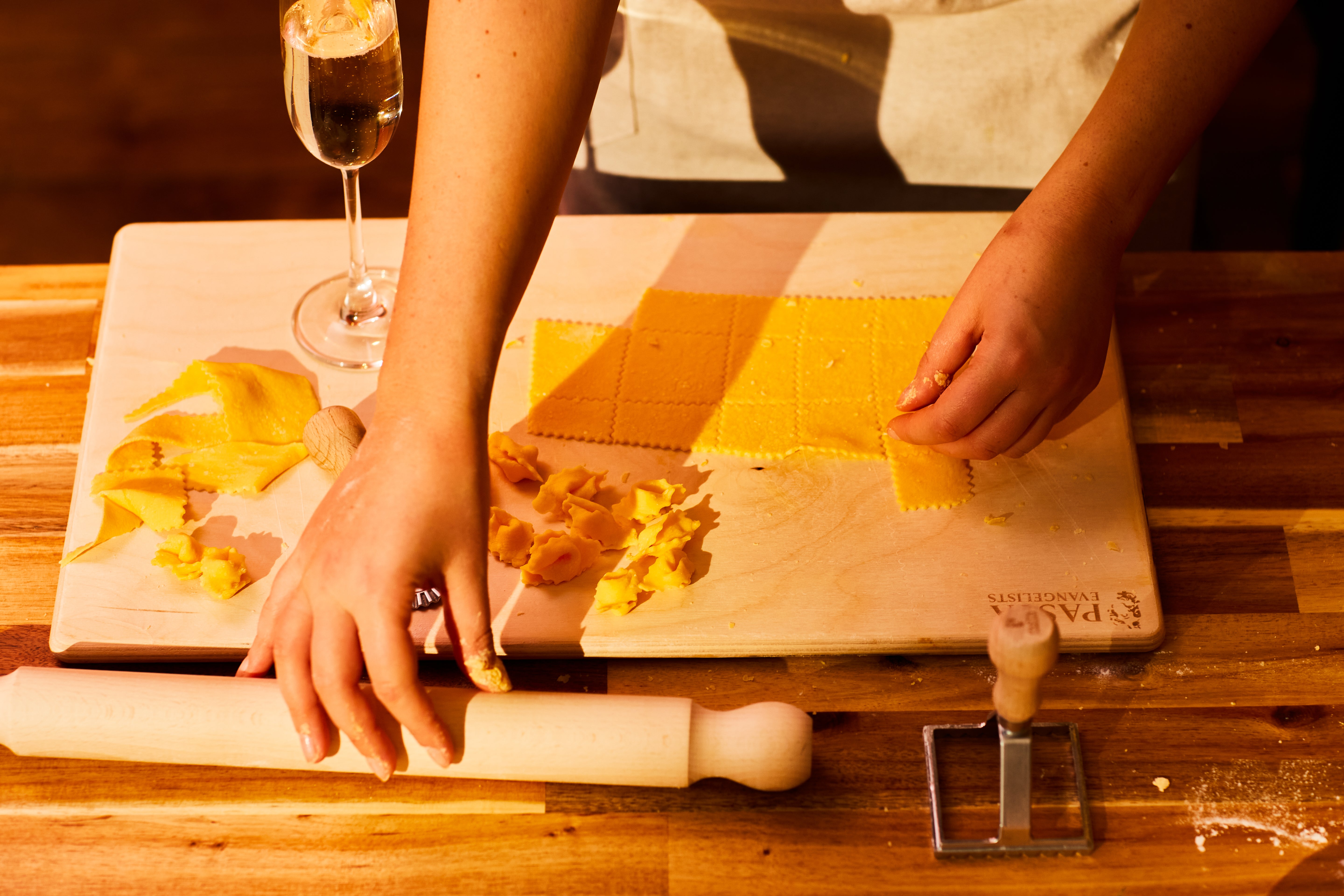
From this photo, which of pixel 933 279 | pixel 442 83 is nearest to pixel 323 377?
pixel 442 83

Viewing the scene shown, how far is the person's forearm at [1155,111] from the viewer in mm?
1136

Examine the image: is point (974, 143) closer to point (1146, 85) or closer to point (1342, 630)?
point (1146, 85)

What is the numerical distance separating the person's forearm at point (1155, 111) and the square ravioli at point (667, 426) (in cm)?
38

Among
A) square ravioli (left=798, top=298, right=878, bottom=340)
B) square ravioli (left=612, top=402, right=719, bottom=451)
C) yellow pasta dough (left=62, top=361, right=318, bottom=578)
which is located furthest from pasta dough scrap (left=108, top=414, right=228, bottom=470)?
square ravioli (left=798, top=298, right=878, bottom=340)

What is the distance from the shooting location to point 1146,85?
115cm

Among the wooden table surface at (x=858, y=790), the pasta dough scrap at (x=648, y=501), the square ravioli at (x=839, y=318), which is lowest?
the wooden table surface at (x=858, y=790)

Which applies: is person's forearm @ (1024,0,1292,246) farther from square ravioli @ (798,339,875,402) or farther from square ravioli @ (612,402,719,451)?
square ravioli @ (612,402,719,451)

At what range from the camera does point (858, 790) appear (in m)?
1.00

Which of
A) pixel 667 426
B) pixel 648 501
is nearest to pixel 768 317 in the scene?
pixel 667 426

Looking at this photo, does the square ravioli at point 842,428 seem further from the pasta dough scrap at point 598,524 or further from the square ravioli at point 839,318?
the pasta dough scrap at point 598,524

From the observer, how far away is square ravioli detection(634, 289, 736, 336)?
1.33m

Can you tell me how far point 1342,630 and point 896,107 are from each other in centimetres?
81

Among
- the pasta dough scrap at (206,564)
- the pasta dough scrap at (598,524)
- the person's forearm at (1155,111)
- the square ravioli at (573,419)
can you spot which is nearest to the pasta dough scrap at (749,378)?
the square ravioli at (573,419)

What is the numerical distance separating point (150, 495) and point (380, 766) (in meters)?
0.41
